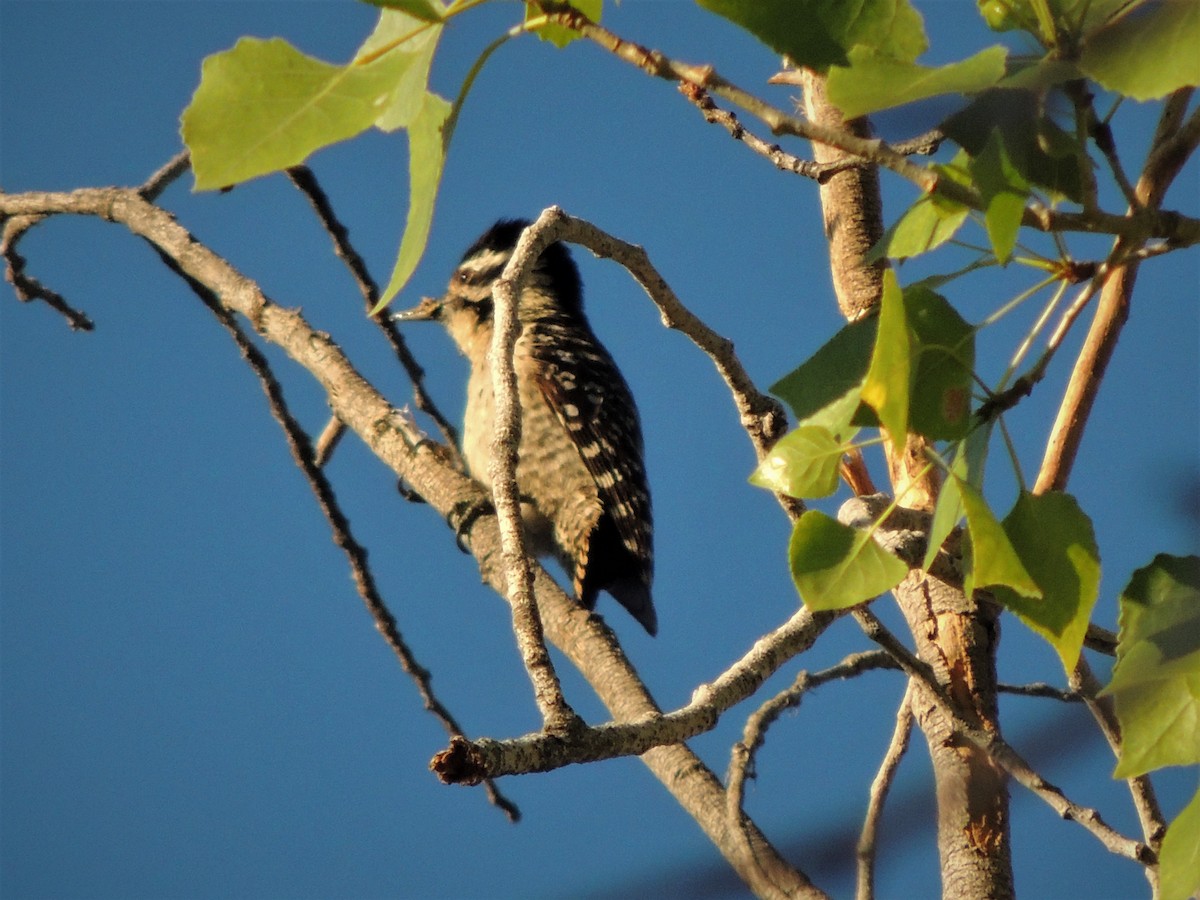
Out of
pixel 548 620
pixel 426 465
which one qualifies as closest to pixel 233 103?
pixel 548 620

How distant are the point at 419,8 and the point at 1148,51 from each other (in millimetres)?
530

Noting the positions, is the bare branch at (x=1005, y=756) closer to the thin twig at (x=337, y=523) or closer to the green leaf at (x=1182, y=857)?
the green leaf at (x=1182, y=857)

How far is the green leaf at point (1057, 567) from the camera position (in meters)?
1.12

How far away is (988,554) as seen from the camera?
1.07m

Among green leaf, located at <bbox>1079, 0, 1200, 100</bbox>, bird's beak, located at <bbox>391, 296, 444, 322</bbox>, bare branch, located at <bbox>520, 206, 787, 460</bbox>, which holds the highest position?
bird's beak, located at <bbox>391, 296, 444, 322</bbox>

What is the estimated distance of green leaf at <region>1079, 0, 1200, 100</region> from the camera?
97cm

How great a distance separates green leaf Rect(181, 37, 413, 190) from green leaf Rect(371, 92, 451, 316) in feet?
0.29

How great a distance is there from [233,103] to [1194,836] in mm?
971

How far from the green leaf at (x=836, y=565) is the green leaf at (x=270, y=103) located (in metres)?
0.49

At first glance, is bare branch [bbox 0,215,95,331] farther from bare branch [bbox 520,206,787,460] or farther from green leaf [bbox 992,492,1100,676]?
green leaf [bbox 992,492,1100,676]

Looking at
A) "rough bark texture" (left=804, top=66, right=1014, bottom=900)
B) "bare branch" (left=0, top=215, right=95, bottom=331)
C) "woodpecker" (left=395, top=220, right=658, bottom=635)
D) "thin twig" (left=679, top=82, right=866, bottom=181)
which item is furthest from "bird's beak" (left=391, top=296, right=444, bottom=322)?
"thin twig" (left=679, top=82, right=866, bottom=181)

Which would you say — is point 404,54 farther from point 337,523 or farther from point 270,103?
point 337,523

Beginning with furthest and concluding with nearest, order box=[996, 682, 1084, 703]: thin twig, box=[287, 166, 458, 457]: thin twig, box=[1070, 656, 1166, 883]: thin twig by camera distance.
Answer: box=[287, 166, 458, 457]: thin twig < box=[996, 682, 1084, 703]: thin twig < box=[1070, 656, 1166, 883]: thin twig

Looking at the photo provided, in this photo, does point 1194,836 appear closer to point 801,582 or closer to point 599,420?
point 801,582
